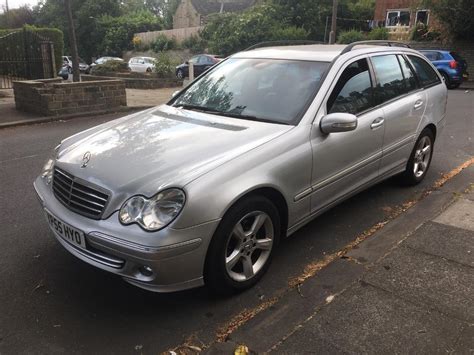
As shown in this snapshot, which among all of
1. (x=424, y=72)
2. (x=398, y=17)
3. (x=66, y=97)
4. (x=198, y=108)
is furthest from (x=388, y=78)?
(x=398, y=17)

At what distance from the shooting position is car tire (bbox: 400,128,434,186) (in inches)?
205

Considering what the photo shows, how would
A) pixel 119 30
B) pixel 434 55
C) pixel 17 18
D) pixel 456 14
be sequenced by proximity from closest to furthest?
pixel 434 55
pixel 456 14
pixel 119 30
pixel 17 18

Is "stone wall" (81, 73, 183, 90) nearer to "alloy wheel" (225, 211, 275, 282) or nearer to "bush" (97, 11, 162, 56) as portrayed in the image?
"alloy wheel" (225, 211, 275, 282)

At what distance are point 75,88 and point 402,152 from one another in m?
8.28

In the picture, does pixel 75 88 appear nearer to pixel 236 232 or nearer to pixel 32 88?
pixel 32 88

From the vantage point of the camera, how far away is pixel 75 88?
10805 mm

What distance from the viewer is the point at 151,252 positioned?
266 cm

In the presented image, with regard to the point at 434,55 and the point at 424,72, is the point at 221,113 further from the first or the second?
the point at 434,55

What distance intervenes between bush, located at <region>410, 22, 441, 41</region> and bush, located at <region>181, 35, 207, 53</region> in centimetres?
1780

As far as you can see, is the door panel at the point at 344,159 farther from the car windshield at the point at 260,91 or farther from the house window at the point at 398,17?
the house window at the point at 398,17

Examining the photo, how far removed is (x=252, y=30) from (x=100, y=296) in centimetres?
3219

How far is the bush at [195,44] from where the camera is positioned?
39.0m

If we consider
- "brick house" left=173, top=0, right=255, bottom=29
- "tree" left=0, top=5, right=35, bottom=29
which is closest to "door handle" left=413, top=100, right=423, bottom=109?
"brick house" left=173, top=0, right=255, bottom=29

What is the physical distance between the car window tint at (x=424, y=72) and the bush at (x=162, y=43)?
38.1 metres
